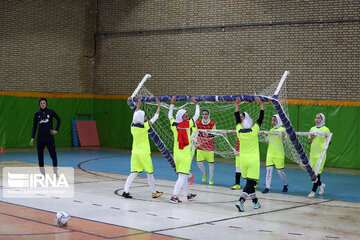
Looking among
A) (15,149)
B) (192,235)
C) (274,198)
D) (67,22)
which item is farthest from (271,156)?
(67,22)

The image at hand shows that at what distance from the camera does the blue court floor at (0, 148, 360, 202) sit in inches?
526

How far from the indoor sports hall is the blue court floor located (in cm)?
7

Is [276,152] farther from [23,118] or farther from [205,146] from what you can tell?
[23,118]

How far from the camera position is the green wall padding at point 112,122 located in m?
19.3

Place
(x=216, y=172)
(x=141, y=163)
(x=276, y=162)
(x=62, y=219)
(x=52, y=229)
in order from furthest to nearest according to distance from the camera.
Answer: (x=216, y=172), (x=276, y=162), (x=141, y=163), (x=62, y=219), (x=52, y=229)

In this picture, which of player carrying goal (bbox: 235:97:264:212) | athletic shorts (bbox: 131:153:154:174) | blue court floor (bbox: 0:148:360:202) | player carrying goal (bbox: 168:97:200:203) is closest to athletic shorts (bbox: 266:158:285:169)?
blue court floor (bbox: 0:148:360:202)

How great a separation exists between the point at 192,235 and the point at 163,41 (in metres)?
17.2

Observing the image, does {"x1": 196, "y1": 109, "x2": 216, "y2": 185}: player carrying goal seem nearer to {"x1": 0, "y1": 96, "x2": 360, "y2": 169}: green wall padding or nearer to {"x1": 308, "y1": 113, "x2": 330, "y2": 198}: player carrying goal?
{"x1": 308, "y1": 113, "x2": 330, "y2": 198}: player carrying goal

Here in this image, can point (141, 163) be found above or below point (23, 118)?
below

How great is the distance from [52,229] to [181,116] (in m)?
4.07

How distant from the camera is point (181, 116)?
10.8 metres

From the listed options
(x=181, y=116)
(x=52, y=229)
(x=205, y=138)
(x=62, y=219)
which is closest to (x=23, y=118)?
(x=205, y=138)

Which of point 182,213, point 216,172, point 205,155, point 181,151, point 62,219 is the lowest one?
point 216,172

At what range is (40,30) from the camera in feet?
79.8
